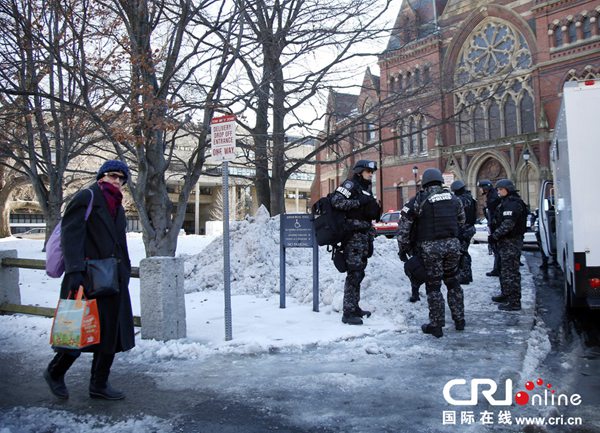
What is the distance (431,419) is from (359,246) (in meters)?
3.35

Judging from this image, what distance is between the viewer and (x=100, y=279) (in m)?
4.05

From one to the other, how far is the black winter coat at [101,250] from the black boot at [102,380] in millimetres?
97

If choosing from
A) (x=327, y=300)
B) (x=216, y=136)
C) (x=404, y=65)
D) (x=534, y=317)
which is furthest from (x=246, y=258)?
(x=404, y=65)

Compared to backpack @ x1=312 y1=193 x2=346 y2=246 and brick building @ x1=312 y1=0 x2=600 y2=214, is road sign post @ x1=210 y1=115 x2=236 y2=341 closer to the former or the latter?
backpack @ x1=312 y1=193 x2=346 y2=246

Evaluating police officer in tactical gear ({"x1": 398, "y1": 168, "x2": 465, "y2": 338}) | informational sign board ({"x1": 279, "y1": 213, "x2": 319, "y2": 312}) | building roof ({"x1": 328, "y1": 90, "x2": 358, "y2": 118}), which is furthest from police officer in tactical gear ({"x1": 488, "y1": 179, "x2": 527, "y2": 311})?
building roof ({"x1": 328, "y1": 90, "x2": 358, "y2": 118})

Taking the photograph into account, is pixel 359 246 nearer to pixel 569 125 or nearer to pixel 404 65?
pixel 569 125

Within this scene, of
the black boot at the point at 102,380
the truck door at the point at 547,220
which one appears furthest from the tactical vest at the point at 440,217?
the truck door at the point at 547,220

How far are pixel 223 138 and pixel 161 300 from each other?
2.08 metres

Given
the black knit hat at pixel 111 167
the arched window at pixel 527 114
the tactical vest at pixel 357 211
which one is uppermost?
the arched window at pixel 527 114

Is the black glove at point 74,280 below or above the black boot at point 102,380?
above

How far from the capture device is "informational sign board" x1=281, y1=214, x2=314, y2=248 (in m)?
8.07

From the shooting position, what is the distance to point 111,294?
4.13 meters

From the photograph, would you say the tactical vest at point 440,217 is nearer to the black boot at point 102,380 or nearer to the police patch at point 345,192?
the police patch at point 345,192

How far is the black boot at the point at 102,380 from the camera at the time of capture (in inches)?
165
